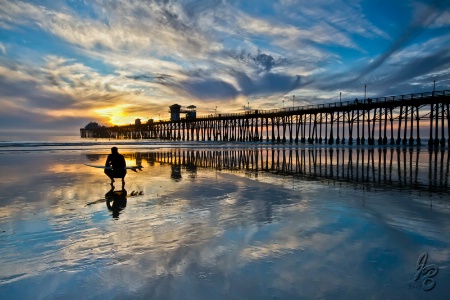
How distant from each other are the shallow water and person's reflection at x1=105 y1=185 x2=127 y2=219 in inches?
2.7

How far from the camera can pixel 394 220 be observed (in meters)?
5.61

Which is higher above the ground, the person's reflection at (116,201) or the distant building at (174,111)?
the distant building at (174,111)

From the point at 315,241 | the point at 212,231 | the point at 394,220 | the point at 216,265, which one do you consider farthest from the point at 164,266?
the point at 394,220

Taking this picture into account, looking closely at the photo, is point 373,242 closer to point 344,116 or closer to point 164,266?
point 164,266

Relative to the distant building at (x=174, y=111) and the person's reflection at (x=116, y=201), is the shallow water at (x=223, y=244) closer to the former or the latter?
the person's reflection at (x=116, y=201)

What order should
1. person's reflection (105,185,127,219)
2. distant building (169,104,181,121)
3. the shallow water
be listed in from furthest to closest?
1. distant building (169,104,181,121)
2. person's reflection (105,185,127,219)
3. the shallow water

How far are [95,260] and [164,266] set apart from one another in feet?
3.15
